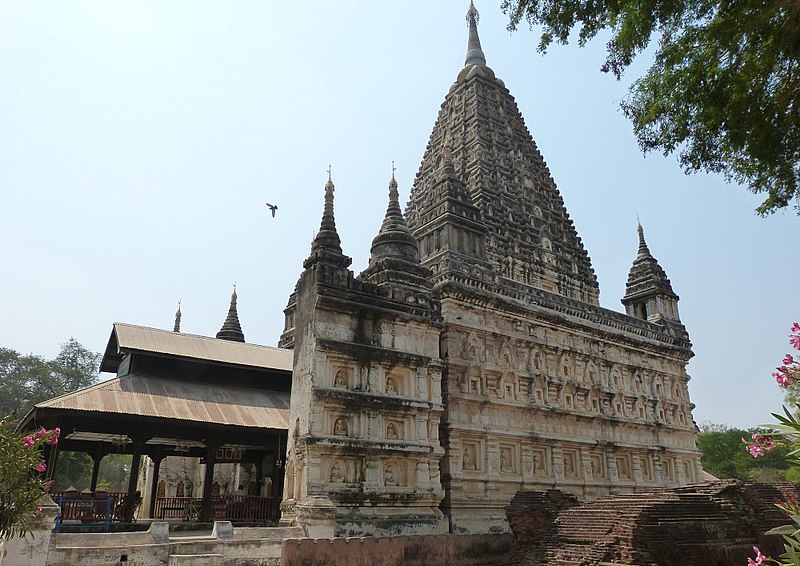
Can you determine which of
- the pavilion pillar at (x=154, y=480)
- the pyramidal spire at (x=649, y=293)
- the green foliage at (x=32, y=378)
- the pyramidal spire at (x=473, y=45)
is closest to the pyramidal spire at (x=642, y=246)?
the pyramidal spire at (x=649, y=293)

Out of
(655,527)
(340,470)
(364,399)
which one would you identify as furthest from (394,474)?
(655,527)

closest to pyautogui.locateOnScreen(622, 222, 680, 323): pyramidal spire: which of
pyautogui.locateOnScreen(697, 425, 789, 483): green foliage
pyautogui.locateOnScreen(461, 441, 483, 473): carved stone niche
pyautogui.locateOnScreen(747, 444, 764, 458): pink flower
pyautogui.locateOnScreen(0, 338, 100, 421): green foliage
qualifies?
pyautogui.locateOnScreen(461, 441, 483, 473): carved stone niche

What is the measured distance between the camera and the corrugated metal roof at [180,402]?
17.8m

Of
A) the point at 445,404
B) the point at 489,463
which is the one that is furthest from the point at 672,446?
the point at 445,404

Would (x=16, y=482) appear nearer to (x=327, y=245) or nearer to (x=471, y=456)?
(x=327, y=245)

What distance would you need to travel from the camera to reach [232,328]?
35844 millimetres

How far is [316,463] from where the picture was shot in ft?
56.0

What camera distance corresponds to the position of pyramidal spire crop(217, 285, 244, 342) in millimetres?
35438

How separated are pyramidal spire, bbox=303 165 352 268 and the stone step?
8974mm

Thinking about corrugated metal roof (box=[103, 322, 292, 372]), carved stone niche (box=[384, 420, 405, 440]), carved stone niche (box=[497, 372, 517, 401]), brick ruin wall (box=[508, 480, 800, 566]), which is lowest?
brick ruin wall (box=[508, 480, 800, 566])

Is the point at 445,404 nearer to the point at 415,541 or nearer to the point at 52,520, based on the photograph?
the point at 415,541

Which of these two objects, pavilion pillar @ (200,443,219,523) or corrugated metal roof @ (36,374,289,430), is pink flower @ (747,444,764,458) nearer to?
corrugated metal roof @ (36,374,289,430)

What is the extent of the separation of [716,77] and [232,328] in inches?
1180

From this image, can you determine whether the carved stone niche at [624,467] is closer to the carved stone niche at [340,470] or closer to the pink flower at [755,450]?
the carved stone niche at [340,470]
